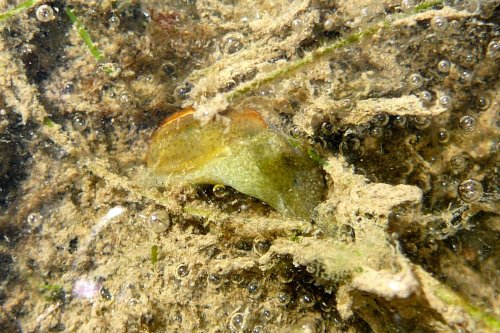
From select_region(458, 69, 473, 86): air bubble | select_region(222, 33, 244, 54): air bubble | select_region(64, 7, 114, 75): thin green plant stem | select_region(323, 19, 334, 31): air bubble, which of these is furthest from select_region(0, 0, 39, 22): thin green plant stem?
select_region(458, 69, 473, 86): air bubble

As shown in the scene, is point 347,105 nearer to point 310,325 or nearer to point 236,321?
point 310,325

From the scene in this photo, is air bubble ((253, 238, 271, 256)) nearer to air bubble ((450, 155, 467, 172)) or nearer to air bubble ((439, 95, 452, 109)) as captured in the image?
air bubble ((450, 155, 467, 172))

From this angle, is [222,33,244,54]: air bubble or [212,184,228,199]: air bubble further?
[222,33,244,54]: air bubble

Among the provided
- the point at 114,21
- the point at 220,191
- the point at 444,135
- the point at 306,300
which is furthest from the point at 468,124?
the point at 114,21

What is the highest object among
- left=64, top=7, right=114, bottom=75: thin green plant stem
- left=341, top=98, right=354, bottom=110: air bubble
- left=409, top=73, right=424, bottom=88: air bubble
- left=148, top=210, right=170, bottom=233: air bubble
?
left=64, top=7, right=114, bottom=75: thin green plant stem

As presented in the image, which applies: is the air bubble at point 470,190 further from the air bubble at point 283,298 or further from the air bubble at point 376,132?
the air bubble at point 283,298

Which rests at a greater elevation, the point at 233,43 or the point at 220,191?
the point at 233,43

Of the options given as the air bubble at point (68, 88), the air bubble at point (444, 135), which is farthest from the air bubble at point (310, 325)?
the air bubble at point (68, 88)

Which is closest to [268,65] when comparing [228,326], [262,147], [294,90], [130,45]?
[294,90]

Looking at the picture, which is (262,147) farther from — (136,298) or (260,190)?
(136,298)
